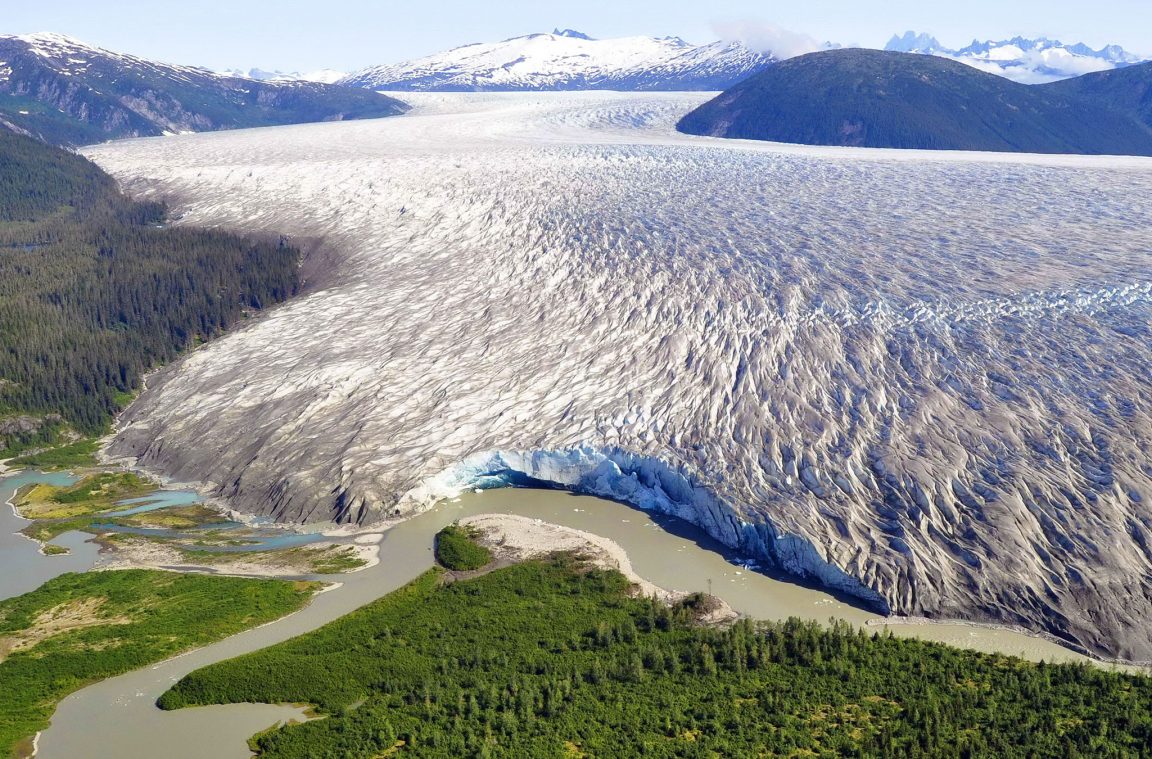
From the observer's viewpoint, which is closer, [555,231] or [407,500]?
[407,500]

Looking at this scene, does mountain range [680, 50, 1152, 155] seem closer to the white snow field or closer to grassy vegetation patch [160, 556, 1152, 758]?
the white snow field

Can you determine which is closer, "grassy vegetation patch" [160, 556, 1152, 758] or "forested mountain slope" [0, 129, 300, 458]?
→ "grassy vegetation patch" [160, 556, 1152, 758]

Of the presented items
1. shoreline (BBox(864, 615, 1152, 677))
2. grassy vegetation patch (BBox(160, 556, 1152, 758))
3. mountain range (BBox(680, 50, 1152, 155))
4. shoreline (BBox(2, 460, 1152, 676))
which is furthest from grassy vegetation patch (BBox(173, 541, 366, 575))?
mountain range (BBox(680, 50, 1152, 155))

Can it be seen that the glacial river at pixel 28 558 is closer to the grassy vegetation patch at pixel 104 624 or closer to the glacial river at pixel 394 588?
the grassy vegetation patch at pixel 104 624

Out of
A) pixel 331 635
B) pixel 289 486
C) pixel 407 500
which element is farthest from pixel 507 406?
pixel 331 635

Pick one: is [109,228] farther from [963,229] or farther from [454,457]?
[963,229]
